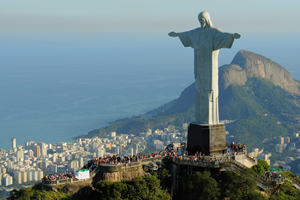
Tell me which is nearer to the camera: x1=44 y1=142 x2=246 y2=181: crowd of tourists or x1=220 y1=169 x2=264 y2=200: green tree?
x1=220 y1=169 x2=264 y2=200: green tree

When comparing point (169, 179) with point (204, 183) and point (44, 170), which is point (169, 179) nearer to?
point (204, 183)

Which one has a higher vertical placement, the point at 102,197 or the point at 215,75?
the point at 215,75

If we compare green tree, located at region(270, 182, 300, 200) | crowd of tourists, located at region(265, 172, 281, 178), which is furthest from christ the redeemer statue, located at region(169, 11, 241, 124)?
green tree, located at region(270, 182, 300, 200)

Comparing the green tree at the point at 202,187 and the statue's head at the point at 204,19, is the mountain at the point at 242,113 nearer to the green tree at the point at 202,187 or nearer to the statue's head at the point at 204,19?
the statue's head at the point at 204,19

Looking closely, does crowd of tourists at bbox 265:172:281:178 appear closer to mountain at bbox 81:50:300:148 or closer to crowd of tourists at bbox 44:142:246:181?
crowd of tourists at bbox 44:142:246:181

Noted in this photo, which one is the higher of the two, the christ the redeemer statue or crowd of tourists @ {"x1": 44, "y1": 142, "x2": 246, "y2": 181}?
the christ the redeemer statue

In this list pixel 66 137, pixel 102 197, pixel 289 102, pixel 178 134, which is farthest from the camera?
pixel 289 102

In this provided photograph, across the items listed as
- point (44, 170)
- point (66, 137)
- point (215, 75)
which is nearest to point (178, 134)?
point (66, 137)

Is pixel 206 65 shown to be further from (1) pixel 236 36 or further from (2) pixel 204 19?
(1) pixel 236 36
